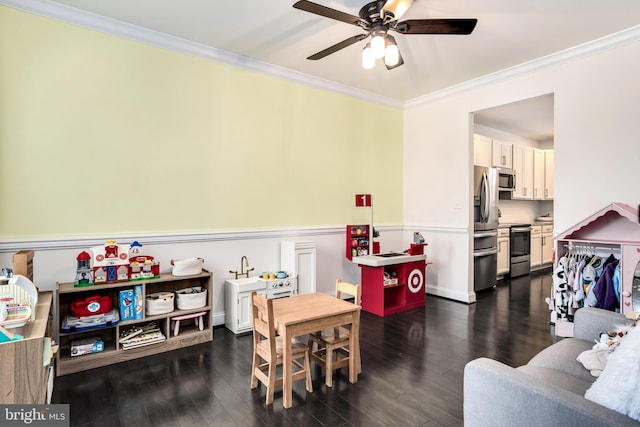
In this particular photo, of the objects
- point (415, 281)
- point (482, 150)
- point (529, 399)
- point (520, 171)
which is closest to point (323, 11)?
point (529, 399)

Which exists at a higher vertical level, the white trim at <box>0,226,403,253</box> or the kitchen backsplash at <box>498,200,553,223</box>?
the kitchen backsplash at <box>498,200,553,223</box>

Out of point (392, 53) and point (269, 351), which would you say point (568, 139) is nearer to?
point (392, 53)

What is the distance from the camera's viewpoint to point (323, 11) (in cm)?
234

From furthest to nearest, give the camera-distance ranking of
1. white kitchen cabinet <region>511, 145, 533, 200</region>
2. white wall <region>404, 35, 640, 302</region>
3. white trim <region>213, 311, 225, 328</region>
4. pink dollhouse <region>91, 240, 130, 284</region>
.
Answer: white kitchen cabinet <region>511, 145, 533, 200</region>
white trim <region>213, 311, 225, 328</region>
white wall <region>404, 35, 640, 302</region>
pink dollhouse <region>91, 240, 130, 284</region>

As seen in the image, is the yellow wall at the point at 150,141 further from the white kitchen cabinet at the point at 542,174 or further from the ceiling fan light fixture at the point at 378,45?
the white kitchen cabinet at the point at 542,174

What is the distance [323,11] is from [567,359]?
8.69 ft

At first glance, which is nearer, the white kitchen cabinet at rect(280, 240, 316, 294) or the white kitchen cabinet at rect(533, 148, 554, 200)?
the white kitchen cabinet at rect(280, 240, 316, 294)

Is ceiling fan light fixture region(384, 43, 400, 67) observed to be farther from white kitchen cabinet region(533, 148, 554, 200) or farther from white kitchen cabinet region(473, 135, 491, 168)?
white kitchen cabinet region(533, 148, 554, 200)

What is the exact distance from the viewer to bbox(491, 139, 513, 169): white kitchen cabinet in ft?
20.1

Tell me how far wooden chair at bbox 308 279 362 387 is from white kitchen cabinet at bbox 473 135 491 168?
156 inches

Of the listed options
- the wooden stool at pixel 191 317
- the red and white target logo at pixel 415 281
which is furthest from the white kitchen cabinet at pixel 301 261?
the red and white target logo at pixel 415 281

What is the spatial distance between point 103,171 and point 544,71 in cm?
478

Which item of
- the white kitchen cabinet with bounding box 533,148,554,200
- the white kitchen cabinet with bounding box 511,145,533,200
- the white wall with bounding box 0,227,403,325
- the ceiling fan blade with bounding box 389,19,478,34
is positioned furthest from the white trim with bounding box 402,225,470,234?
the white kitchen cabinet with bounding box 533,148,554,200

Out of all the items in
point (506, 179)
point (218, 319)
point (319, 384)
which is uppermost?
point (506, 179)
